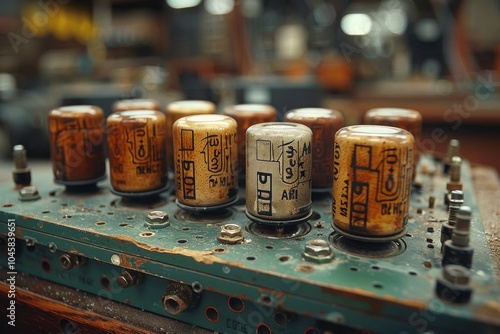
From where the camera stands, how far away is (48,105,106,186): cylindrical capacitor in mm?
1167

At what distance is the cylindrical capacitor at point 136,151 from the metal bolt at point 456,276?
29.5 inches

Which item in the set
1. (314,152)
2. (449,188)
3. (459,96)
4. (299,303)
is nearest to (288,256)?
(299,303)

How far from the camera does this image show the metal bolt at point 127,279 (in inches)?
35.7

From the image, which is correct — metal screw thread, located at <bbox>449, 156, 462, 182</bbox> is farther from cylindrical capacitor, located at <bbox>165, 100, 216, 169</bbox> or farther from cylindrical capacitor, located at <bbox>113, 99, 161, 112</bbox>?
cylindrical capacitor, located at <bbox>113, 99, 161, 112</bbox>

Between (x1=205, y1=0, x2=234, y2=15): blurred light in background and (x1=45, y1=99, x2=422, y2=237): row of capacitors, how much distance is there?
3147 mm

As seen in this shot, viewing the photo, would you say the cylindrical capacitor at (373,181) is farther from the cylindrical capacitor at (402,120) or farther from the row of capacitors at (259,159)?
the cylindrical capacitor at (402,120)

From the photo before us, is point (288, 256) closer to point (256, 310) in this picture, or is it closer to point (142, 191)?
point (256, 310)

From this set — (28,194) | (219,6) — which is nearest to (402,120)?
(28,194)

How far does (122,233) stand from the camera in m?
0.94

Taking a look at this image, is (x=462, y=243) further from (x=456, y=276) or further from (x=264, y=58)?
(x=264, y=58)

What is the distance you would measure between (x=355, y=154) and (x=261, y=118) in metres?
0.45

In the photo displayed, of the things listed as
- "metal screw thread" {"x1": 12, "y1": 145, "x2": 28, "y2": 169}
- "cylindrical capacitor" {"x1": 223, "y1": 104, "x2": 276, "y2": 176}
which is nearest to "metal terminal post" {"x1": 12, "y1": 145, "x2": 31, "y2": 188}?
"metal screw thread" {"x1": 12, "y1": 145, "x2": 28, "y2": 169}

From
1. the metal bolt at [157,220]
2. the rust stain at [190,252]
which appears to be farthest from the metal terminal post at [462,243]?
the metal bolt at [157,220]

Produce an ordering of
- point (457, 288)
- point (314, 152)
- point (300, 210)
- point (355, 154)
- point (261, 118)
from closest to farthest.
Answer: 1. point (457, 288)
2. point (355, 154)
3. point (300, 210)
4. point (314, 152)
5. point (261, 118)
